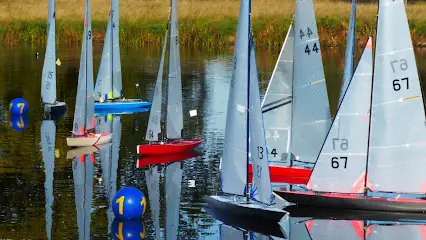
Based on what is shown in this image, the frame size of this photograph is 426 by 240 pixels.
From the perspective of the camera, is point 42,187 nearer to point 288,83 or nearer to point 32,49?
point 288,83

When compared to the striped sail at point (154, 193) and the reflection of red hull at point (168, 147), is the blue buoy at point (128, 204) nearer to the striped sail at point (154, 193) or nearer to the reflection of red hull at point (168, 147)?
the striped sail at point (154, 193)

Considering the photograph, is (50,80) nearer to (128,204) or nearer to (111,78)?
(111,78)

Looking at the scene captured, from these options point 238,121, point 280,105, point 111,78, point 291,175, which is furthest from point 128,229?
point 111,78

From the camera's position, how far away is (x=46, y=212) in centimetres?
3459

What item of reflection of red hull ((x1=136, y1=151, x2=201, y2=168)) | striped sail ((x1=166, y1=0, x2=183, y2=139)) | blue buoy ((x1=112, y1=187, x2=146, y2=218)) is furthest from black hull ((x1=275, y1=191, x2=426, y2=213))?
striped sail ((x1=166, y1=0, x2=183, y2=139))

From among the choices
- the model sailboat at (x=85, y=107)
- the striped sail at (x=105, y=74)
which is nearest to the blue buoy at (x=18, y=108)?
the striped sail at (x=105, y=74)

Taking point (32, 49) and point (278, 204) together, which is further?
point (32, 49)

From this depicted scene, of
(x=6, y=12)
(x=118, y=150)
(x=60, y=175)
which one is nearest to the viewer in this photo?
(x=60, y=175)

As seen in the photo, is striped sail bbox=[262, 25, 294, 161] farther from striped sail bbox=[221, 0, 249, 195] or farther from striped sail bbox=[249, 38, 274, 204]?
striped sail bbox=[249, 38, 274, 204]

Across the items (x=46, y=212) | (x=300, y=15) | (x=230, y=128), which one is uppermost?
(x=300, y=15)

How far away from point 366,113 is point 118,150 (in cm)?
1523

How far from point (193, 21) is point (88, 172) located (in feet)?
207

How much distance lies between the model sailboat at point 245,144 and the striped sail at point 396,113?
4.00m

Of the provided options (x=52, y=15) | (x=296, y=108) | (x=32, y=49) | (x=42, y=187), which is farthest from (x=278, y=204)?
(x=32, y=49)
